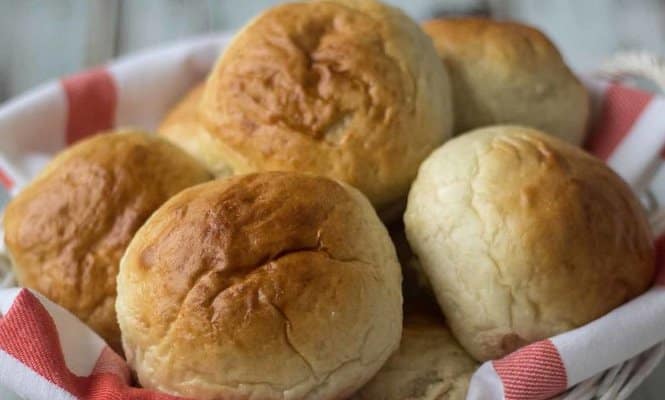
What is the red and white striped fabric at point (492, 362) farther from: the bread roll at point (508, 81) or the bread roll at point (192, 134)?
the bread roll at point (192, 134)

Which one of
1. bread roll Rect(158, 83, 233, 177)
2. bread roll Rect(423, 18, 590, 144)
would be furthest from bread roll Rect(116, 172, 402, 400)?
bread roll Rect(423, 18, 590, 144)

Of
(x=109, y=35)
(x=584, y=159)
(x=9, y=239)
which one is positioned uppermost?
(x=584, y=159)

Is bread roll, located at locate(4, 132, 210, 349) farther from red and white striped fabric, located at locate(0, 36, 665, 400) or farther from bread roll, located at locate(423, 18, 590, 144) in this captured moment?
bread roll, located at locate(423, 18, 590, 144)

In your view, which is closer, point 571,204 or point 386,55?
point 571,204

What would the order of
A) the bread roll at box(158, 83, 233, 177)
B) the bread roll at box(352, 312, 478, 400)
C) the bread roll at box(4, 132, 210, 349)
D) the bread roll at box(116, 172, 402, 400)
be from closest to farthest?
1. the bread roll at box(116, 172, 402, 400)
2. the bread roll at box(352, 312, 478, 400)
3. the bread roll at box(4, 132, 210, 349)
4. the bread roll at box(158, 83, 233, 177)

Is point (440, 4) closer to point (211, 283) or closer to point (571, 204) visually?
point (571, 204)

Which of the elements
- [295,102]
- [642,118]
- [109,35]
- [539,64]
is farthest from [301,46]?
[109,35]
